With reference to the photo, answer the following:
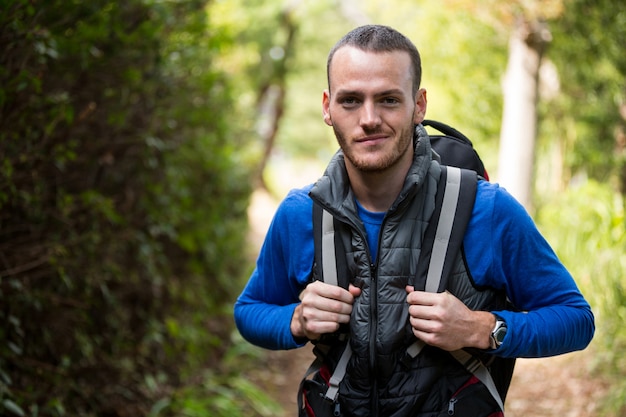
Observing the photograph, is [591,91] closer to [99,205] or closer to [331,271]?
[99,205]

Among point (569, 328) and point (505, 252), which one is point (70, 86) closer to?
point (505, 252)

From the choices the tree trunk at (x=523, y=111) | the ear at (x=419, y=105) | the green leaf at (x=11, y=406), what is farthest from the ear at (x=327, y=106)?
the tree trunk at (x=523, y=111)

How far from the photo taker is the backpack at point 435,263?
2.28m

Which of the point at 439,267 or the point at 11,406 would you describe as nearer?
the point at 439,267

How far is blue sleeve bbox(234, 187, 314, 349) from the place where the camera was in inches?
101

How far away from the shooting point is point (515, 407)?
21.4 ft

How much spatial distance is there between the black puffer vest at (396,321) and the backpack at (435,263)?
0.03m

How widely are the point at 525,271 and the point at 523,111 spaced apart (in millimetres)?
8282

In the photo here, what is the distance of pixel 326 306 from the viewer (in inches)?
89.9

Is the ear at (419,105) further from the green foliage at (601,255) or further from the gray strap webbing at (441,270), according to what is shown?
the green foliage at (601,255)

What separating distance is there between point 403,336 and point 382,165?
1.95 feet

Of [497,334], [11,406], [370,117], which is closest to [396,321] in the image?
[497,334]

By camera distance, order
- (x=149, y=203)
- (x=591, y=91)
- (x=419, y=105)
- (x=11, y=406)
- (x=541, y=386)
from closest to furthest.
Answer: (x=419, y=105) → (x=11, y=406) → (x=149, y=203) → (x=541, y=386) → (x=591, y=91)

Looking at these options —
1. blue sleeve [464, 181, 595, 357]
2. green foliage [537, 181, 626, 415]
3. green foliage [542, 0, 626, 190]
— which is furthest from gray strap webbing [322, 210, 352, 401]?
green foliage [542, 0, 626, 190]
